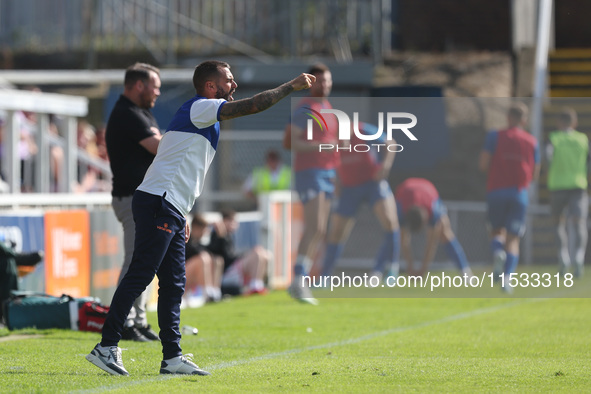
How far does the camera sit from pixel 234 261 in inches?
599

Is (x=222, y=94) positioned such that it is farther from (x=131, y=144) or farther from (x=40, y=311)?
(x=40, y=311)

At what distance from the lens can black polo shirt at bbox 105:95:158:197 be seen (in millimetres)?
9086

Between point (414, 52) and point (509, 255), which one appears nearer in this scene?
point (509, 255)

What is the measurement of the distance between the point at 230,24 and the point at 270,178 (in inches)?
207

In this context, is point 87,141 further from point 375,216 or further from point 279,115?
point 279,115

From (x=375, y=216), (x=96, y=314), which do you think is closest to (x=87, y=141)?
(x=375, y=216)

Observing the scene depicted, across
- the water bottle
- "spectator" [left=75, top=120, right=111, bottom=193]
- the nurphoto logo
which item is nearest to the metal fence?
"spectator" [left=75, top=120, right=111, bottom=193]

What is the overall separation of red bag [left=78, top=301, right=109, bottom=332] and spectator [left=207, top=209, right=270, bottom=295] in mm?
4849

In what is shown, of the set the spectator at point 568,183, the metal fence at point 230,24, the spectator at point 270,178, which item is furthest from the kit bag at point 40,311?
the metal fence at point 230,24

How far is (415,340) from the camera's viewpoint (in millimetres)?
9664

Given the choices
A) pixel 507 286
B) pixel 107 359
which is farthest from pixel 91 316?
pixel 507 286

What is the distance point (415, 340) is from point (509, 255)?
536 centimetres

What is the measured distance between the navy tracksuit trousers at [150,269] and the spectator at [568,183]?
955cm

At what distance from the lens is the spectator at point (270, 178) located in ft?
66.9
